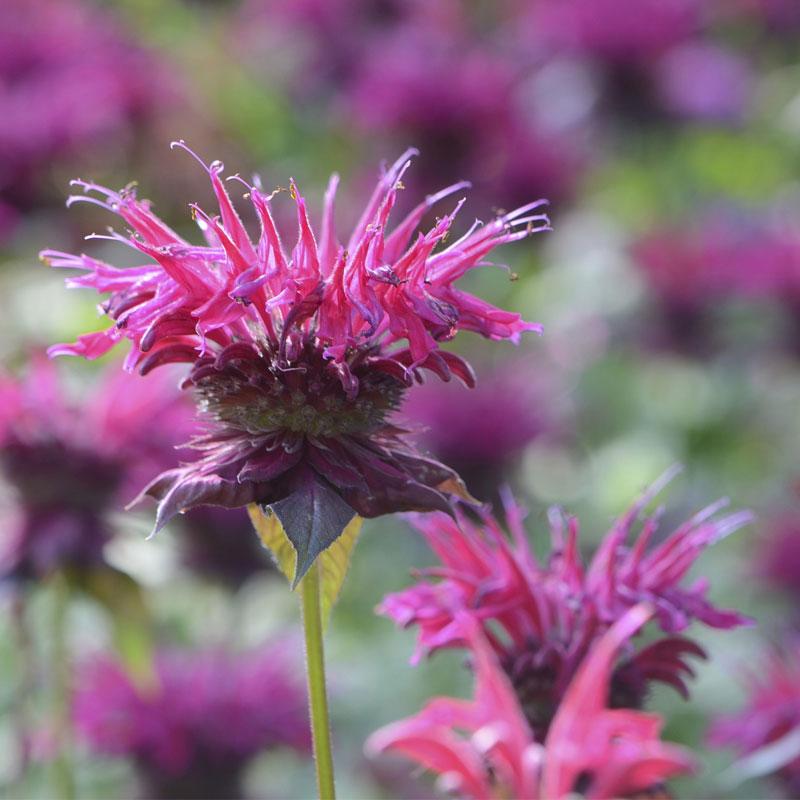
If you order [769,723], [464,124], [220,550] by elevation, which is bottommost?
[769,723]

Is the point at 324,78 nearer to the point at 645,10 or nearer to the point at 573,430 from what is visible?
the point at 645,10

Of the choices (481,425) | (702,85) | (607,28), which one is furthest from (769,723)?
(607,28)

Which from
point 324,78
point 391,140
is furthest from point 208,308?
point 324,78

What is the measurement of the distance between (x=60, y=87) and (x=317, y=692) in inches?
81.6

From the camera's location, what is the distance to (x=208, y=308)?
2.72 feet

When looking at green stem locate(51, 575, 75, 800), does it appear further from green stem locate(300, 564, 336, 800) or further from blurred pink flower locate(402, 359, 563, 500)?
blurred pink flower locate(402, 359, 563, 500)

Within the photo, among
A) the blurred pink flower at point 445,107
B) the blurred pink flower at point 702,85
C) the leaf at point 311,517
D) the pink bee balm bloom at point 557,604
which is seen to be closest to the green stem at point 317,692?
the leaf at point 311,517

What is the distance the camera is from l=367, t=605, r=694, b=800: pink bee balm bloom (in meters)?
0.69

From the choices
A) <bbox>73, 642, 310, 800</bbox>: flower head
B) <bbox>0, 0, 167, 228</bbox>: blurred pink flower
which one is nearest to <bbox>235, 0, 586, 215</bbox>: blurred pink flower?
<bbox>0, 0, 167, 228</bbox>: blurred pink flower

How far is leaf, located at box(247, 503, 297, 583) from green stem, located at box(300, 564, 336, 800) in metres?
0.06

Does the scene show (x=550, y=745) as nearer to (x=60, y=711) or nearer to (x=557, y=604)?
(x=557, y=604)

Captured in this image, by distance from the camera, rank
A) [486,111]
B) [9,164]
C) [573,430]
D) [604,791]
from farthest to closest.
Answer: [486,111]
[573,430]
[9,164]
[604,791]

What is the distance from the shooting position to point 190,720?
5.37 ft

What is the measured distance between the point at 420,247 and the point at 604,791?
1.10 ft
